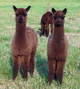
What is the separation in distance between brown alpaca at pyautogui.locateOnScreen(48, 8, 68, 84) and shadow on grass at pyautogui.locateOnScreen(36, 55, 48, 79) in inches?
20.5

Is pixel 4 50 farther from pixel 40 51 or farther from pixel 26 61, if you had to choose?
pixel 26 61

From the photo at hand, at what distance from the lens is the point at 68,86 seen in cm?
578

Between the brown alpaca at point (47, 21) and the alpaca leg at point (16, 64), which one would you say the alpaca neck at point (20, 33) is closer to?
the alpaca leg at point (16, 64)

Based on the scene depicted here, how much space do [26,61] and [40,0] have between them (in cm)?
4385

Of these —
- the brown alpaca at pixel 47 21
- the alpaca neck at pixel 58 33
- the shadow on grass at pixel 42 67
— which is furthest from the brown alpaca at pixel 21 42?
the brown alpaca at pixel 47 21

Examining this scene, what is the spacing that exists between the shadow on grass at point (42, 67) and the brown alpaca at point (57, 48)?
1.71 ft

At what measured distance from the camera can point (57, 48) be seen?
5.65 meters

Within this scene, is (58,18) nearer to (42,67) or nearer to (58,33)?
(58,33)

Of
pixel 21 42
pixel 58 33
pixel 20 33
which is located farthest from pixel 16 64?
pixel 58 33

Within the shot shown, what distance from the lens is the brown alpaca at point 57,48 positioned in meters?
5.59

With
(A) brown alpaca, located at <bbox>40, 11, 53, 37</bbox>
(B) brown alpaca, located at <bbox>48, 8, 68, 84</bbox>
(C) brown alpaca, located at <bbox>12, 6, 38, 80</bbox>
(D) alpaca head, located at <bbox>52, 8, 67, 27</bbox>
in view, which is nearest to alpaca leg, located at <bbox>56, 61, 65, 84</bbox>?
(B) brown alpaca, located at <bbox>48, 8, 68, 84</bbox>

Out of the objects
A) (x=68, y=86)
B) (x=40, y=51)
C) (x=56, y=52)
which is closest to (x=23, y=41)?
(x=56, y=52)

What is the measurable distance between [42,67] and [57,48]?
1.57m

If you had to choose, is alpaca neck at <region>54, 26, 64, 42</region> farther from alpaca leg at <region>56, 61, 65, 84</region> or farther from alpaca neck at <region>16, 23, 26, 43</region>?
alpaca neck at <region>16, 23, 26, 43</region>
